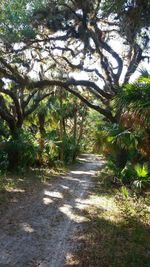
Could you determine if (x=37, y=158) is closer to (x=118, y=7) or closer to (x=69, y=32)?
(x=69, y=32)

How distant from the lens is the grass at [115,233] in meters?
8.27

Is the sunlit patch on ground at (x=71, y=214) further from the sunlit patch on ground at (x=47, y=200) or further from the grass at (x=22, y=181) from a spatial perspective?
the grass at (x=22, y=181)

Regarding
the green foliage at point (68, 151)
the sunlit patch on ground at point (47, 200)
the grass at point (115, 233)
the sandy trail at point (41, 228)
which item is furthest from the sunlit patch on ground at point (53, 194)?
the green foliage at point (68, 151)

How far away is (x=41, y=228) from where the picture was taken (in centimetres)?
1025

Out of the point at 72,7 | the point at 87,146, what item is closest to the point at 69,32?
the point at 72,7

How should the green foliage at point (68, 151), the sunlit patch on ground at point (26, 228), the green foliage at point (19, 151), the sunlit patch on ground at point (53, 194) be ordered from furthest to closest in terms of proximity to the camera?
1. the green foliage at point (68, 151)
2. the green foliage at point (19, 151)
3. the sunlit patch on ground at point (53, 194)
4. the sunlit patch on ground at point (26, 228)

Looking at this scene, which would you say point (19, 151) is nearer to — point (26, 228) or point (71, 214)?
point (71, 214)

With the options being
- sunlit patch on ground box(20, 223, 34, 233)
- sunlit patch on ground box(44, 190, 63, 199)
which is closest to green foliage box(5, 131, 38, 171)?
sunlit patch on ground box(44, 190, 63, 199)

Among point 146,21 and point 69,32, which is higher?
point 69,32

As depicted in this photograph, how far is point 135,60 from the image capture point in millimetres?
19703

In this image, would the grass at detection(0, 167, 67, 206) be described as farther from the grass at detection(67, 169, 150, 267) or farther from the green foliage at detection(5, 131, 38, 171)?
the grass at detection(67, 169, 150, 267)

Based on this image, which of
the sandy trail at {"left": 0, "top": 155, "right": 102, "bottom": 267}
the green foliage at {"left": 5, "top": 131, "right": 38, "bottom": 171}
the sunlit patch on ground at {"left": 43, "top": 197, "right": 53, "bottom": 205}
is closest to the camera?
the sandy trail at {"left": 0, "top": 155, "right": 102, "bottom": 267}

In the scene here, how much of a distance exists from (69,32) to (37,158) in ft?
26.9

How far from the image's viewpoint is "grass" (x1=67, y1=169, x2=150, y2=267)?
8266 mm
